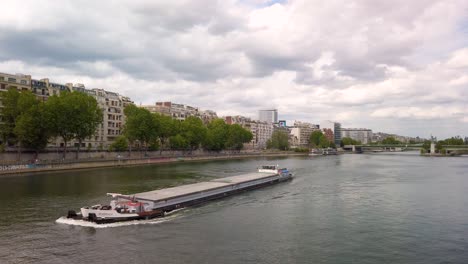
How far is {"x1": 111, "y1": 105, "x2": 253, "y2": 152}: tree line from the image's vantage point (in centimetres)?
11006

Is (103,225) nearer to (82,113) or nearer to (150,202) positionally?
(150,202)

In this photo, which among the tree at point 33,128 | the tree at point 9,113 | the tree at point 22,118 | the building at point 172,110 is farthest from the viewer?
the building at point 172,110

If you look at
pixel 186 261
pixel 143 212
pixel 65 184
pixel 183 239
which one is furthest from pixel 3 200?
pixel 186 261

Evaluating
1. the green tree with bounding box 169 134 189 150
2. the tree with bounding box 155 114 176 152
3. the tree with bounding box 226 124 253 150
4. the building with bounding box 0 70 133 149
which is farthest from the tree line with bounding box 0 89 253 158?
the tree with bounding box 226 124 253 150

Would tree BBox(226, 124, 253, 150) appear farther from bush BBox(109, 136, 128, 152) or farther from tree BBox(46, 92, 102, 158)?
tree BBox(46, 92, 102, 158)

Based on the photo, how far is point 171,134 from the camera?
435ft

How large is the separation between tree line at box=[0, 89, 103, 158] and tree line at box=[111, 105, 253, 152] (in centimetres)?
2112

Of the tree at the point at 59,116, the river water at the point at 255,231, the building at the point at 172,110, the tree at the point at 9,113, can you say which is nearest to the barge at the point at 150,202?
the river water at the point at 255,231

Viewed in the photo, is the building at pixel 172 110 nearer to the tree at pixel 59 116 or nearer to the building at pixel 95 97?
the building at pixel 95 97

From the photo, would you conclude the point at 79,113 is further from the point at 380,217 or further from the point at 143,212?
the point at 380,217

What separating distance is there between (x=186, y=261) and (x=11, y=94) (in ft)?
239

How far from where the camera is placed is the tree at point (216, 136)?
157 m

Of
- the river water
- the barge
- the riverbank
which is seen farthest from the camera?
the riverbank

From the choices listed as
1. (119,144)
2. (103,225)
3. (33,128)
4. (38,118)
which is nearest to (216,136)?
(119,144)
